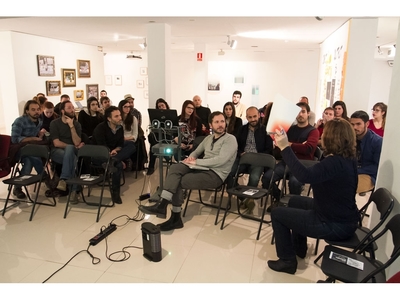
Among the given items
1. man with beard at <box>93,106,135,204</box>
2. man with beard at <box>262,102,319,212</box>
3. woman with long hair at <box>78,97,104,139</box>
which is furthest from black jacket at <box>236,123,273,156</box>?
woman with long hair at <box>78,97,104,139</box>

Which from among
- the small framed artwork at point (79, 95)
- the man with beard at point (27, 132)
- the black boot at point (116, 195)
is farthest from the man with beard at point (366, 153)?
the small framed artwork at point (79, 95)

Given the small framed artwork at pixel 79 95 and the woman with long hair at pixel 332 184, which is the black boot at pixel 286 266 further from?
the small framed artwork at pixel 79 95

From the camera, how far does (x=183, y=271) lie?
2814 millimetres

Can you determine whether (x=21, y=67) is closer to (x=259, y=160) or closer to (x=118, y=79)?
(x=259, y=160)

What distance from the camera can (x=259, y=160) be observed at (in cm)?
387

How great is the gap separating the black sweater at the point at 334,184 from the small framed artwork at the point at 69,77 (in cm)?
783

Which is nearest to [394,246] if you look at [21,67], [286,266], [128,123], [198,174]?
[286,266]

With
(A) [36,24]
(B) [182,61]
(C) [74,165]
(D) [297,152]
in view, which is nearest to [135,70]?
(B) [182,61]

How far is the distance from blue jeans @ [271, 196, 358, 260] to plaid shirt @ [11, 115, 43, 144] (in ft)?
12.8

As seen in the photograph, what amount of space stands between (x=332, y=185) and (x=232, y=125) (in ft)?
8.79

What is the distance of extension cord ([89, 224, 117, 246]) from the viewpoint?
3236 millimetres

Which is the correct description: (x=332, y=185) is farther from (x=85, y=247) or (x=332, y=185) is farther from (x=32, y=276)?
(x=32, y=276)

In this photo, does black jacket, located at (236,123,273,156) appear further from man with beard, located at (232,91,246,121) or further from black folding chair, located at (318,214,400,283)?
man with beard, located at (232,91,246,121)

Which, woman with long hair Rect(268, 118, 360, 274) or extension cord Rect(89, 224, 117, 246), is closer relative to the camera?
woman with long hair Rect(268, 118, 360, 274)
